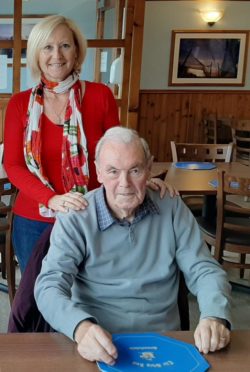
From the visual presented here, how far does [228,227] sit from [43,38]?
157cm

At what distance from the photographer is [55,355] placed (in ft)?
3.48

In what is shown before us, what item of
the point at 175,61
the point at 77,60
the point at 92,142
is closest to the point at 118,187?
the point at 92,142

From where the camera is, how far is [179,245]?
1455 mm

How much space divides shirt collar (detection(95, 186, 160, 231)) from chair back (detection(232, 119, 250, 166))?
4.23m

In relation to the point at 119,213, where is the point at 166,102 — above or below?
above

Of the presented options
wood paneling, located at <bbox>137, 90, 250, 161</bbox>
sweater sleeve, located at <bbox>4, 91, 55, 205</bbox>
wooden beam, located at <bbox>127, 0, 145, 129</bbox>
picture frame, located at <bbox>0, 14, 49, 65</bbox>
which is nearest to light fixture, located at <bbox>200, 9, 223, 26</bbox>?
wood paneling, located at <bbox>137, 90, 250, 161</bbox>

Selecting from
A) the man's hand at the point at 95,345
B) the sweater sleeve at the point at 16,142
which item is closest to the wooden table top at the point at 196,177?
the sweater sleeve at the point at 16,142

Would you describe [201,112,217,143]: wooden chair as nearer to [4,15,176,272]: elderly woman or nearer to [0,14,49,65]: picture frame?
[0,14,49,65]: picture frame

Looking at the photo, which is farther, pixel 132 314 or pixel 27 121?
pixel 27 121

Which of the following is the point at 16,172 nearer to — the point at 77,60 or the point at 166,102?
the point at 77,60

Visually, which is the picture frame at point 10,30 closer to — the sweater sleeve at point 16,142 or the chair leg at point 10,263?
the chair leg at point 10,263

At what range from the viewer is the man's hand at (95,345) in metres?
1.04

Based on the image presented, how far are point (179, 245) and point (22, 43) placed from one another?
315 centimetres

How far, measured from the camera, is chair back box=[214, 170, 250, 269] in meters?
2.65
